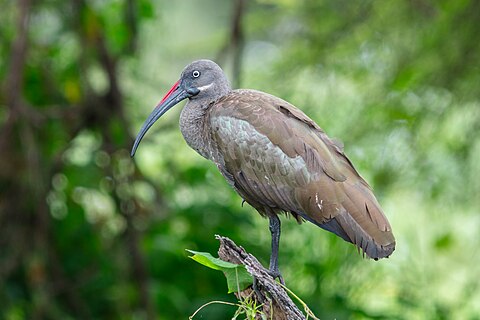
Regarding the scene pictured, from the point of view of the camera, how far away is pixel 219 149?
491 centimetres

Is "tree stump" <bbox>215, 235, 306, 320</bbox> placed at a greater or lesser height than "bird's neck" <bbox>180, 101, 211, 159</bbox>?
lesser

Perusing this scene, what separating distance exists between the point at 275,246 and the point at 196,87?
0.87 metres

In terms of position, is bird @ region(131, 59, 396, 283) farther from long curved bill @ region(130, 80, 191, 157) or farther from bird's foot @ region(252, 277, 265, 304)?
bird's foot @ region(252, 277, 265, 304)

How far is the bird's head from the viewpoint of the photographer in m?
4.99

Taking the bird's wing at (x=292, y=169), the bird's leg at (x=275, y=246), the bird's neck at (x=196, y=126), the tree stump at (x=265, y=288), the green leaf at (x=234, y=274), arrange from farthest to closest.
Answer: the bird's neck at (x=196, y=126) < the bird's leg at (x=275, y=246) < the bird's wing at (x=292, y=169) < the tree stump at (x=265, y=288) < the green leaf at (x=234, y=274)

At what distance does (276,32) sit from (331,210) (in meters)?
5.47

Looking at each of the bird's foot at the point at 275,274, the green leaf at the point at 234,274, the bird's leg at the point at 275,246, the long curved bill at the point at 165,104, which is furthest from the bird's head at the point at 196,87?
the green leaf at the point at 234,274

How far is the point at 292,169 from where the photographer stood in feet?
15.4

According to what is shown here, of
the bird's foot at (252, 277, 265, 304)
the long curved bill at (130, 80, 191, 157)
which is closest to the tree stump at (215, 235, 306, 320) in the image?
the bird's foot at (252, 277, 265, 304)

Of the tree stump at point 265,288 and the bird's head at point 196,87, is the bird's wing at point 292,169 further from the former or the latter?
the tree stump at point 265,288

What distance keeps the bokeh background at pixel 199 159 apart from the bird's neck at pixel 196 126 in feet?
7.06

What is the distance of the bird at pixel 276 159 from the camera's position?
4523 mm

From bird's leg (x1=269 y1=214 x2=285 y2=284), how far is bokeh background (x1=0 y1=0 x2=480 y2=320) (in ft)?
7.88

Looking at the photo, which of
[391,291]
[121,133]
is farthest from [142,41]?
[391,291]
